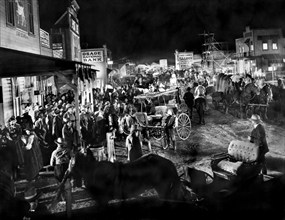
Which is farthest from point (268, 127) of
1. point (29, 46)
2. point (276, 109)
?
point (29, 46)

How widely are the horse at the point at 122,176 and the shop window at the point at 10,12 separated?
10.2 metres

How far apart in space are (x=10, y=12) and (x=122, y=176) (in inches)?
455

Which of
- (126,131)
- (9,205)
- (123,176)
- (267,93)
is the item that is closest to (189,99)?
(267,93)

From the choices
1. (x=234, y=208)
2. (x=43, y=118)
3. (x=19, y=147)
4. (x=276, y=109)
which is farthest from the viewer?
Answer: (x=276, y=109)

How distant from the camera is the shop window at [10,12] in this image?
49.1 feet

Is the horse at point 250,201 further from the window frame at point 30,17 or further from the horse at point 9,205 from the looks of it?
the window frame at point 30,17

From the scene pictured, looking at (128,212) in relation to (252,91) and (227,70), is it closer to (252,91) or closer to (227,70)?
(252,91)

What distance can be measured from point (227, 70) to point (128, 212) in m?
37.9

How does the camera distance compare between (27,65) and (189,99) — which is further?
(189,99)

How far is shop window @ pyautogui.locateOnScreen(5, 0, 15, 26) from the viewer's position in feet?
49.1

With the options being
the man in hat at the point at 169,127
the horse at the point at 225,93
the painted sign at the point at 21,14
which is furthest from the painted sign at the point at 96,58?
the man in hat at the point at 169,127

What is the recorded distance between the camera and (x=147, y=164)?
7516 mm

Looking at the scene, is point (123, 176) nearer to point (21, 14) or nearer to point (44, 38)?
point (21, 14)

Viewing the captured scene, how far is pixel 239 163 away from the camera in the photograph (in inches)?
322
